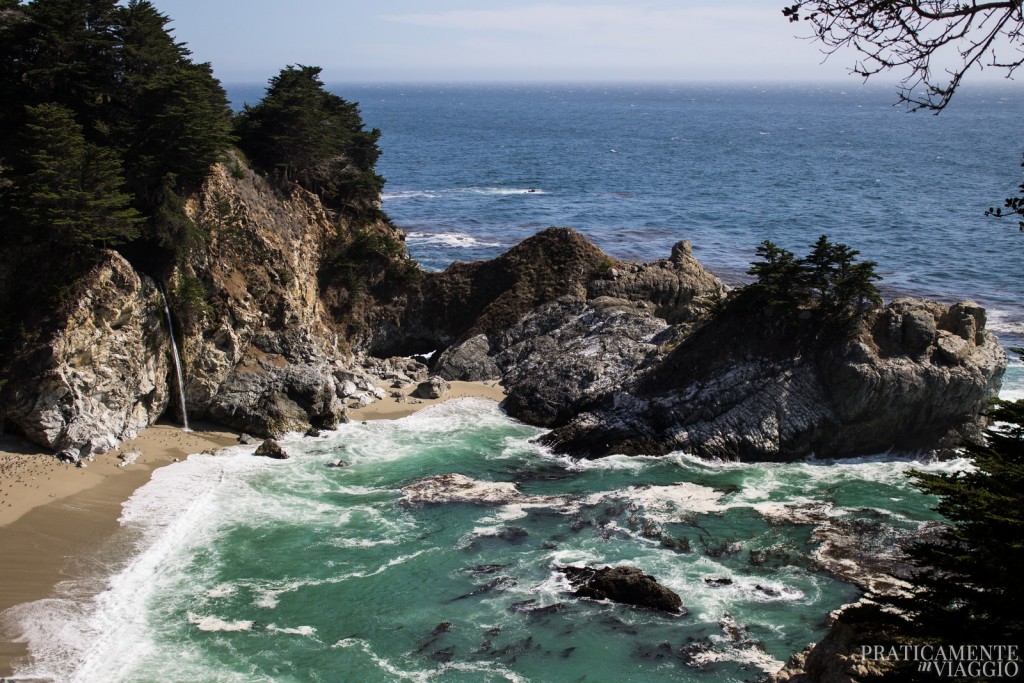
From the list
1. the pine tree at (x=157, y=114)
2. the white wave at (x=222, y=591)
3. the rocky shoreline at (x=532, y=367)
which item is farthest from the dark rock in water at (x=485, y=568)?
the pine tree at (x=157, y=114)

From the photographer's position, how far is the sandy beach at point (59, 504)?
23.8 meters

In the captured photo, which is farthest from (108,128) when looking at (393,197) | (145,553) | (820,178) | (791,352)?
(820,178)

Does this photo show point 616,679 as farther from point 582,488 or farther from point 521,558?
point 582,488

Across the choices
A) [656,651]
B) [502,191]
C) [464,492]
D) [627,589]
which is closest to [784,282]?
[464,492]

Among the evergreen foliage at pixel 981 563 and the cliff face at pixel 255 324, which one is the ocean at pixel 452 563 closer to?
the cliff face at pixel 255 324

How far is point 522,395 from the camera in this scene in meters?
38.4

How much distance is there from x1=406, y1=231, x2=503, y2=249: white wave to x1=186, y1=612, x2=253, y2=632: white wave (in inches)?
1862

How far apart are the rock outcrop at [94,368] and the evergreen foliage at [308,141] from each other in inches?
481

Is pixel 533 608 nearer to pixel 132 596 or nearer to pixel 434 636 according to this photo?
pixel 434 636

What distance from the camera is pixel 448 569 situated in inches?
998

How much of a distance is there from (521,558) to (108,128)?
23.7m

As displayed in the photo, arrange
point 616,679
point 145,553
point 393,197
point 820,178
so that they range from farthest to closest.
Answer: point 820,178
point 393,197
point 145,553
point 616,679

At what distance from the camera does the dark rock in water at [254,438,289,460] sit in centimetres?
3284

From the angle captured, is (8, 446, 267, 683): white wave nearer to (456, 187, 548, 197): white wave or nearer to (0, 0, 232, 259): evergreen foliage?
(0, 0, 232, 259): evergreen foliage
